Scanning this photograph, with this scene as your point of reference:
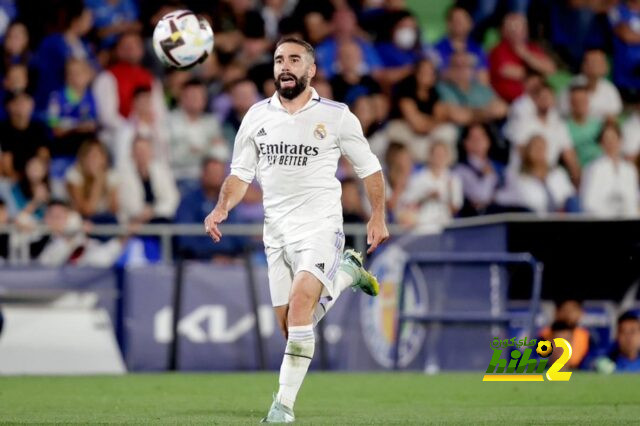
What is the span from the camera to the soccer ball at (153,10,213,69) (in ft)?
40.9

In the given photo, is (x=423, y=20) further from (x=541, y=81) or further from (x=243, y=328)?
(x=243, y=328)

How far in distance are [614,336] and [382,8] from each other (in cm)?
639

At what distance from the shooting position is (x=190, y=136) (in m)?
18.9

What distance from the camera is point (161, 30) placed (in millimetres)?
12711

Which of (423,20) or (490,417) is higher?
(423,20)

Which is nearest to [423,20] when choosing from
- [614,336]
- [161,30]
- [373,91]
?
[373,91]

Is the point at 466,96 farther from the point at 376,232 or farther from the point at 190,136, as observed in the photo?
the point at 376,232

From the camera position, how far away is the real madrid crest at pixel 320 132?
9906 mm

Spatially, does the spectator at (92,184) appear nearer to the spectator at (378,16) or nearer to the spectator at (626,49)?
the spectator at (378,16)

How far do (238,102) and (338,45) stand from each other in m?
2.09

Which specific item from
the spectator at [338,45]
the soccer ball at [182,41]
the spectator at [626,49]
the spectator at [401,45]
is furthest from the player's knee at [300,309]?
the spectator at [626,49]

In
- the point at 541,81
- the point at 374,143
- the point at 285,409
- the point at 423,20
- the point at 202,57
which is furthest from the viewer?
the point at 423,20

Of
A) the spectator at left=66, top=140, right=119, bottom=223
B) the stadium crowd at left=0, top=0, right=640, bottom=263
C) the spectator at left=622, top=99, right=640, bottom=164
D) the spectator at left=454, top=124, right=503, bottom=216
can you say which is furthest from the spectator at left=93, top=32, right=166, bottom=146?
the spectator at left=622, top=99, right=640, bottom=164

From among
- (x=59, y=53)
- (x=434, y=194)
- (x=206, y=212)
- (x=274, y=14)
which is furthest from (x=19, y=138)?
(x=434, y=194)
